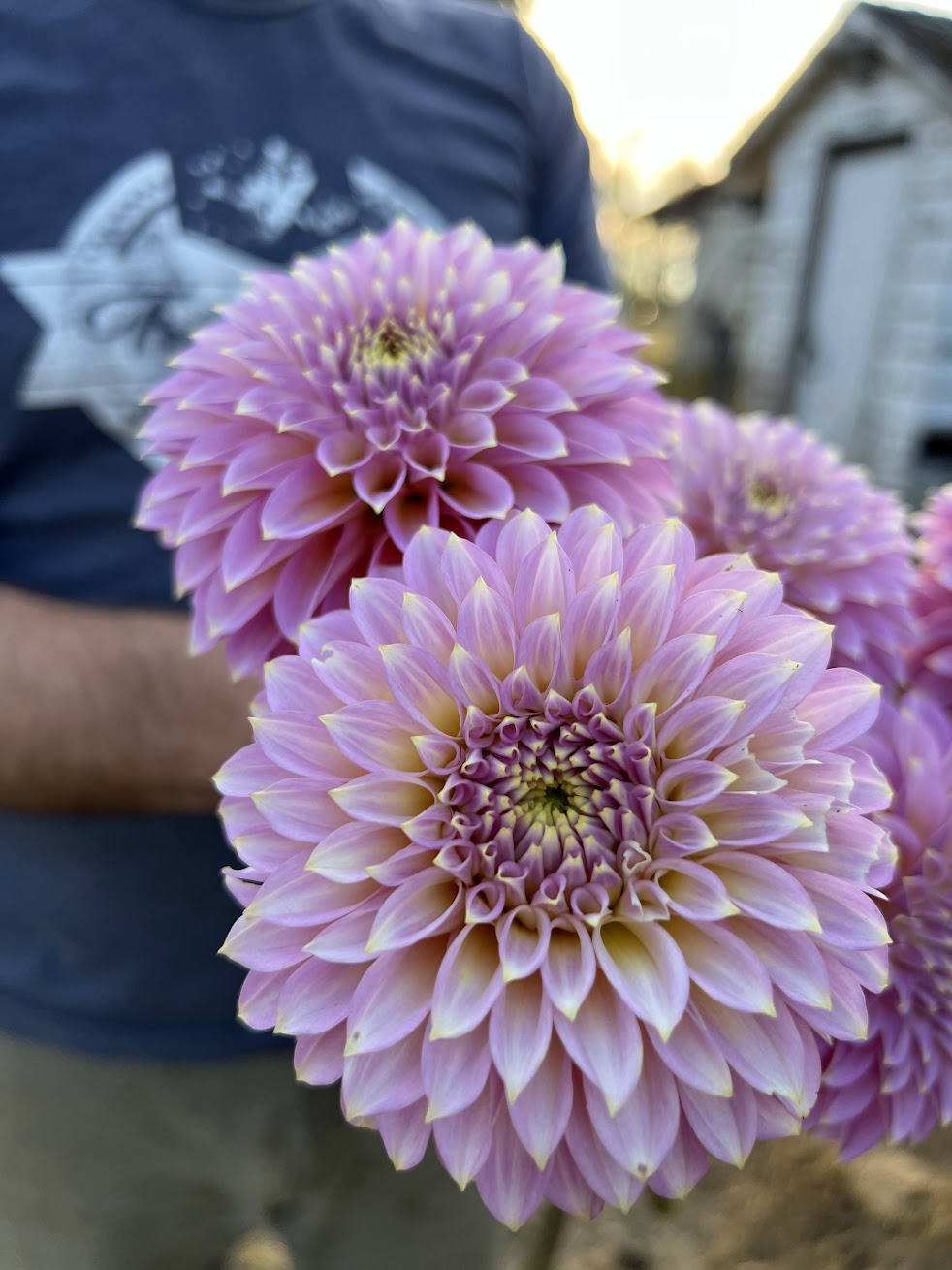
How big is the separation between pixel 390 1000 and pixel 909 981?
0.93 ft

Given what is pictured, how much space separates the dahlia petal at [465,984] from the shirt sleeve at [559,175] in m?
0.98

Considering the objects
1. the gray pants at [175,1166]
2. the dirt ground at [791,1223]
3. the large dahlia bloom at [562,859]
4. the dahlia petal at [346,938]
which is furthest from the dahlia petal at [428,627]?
the dirt ground at [791,1223]

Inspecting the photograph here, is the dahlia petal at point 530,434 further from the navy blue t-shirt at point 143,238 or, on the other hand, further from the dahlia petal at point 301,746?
the navy blue t-shirt at point 143,238

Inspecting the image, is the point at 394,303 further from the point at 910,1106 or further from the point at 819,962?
the point at 910,1106

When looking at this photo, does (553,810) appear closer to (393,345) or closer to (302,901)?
(302,901)

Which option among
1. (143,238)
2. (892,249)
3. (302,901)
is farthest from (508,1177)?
(892,249)

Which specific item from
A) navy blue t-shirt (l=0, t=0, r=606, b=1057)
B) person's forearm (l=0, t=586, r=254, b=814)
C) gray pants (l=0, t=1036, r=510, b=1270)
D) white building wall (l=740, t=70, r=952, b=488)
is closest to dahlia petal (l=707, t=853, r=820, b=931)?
person's forearm (l=0, t=586, r=254, b=814)

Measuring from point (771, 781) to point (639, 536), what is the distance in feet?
0.36

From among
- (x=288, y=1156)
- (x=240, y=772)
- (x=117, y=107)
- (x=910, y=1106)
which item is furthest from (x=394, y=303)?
(x=288, y=1156)

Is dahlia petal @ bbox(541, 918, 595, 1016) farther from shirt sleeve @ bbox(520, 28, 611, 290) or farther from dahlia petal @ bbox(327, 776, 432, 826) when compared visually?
shirt sleeve @ bbox(520, 28, 611, 290)

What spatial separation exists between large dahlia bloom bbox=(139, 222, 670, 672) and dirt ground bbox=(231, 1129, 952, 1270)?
103 centimetres

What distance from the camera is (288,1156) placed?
1108 mm

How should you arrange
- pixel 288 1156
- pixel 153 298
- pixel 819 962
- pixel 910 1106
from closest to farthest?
pixel 819 962 < pixel 910 1106 < pixel 153 298 < pixel 288 1156

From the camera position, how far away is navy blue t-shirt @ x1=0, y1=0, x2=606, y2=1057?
824 millimetres
